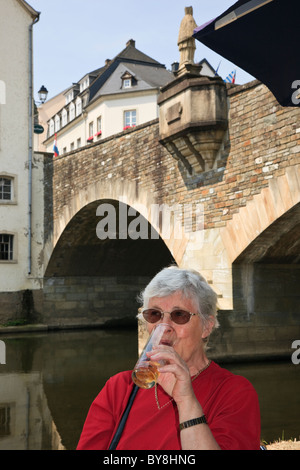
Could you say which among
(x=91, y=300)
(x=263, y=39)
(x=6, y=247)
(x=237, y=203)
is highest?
(x=263, y=39)

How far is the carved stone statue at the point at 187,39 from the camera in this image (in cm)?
1030

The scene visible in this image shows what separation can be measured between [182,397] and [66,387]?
8160 mm

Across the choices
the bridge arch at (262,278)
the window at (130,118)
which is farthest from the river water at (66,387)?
the window at (130,118)

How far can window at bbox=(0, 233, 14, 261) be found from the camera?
19403mm

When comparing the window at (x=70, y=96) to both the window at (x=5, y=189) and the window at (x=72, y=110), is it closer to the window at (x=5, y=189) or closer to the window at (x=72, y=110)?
the window at (x=72, y=110)

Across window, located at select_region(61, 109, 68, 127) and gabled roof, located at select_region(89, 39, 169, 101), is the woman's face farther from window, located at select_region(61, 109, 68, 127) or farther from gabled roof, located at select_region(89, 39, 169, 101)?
window, located at select_region(61, 109, 68, 127)

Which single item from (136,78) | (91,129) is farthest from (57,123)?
(136,78)

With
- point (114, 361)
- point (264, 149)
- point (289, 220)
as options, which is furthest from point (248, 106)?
Result: point (114, 361)

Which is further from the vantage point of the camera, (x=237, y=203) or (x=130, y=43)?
(x=130, y=43)

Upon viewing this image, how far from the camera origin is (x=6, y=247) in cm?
1953

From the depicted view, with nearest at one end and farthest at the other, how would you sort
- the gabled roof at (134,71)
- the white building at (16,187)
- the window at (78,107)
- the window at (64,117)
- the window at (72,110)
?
1. the white building at (16,187)
2. the gabled roof at (134,71)
3. the window at (78,107)
4. the window at (72,110)
5. the window at (64,117)

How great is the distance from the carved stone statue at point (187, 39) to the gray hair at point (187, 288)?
8.84 m

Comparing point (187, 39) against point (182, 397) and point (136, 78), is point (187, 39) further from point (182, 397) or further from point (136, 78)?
point (136, 78)

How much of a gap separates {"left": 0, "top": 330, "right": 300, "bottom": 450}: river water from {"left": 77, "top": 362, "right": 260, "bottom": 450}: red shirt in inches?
157
